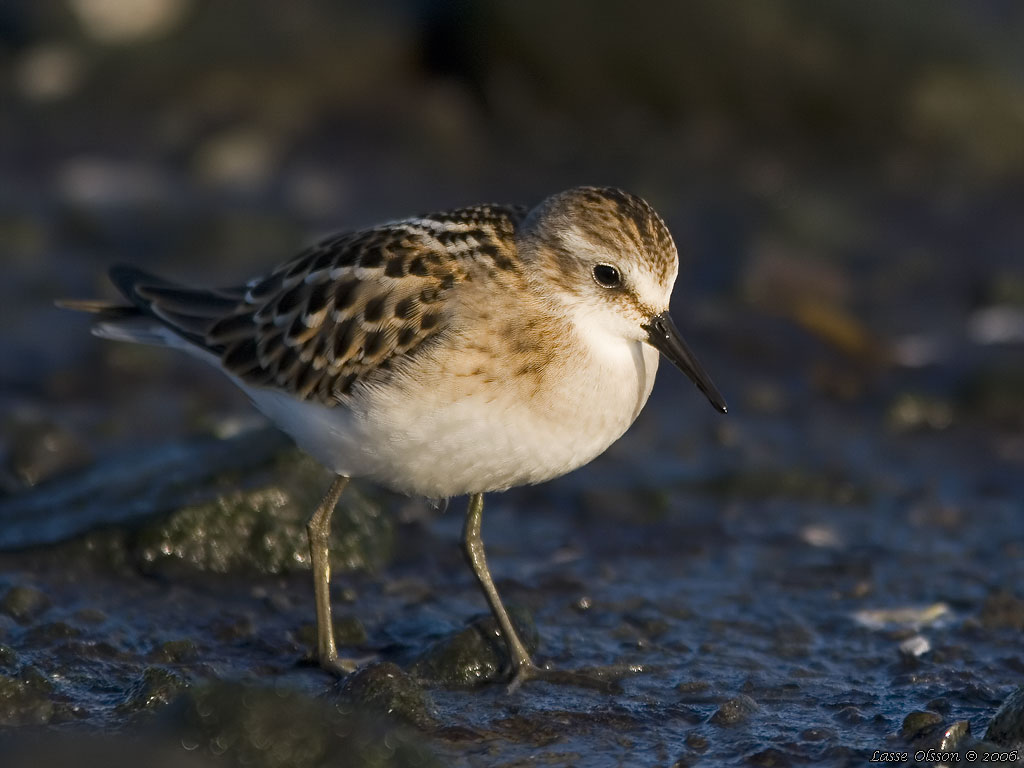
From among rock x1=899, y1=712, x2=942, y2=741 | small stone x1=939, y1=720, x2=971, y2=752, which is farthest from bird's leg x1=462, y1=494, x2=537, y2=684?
small stone x1=939, y1=720, x2=971, y2=752

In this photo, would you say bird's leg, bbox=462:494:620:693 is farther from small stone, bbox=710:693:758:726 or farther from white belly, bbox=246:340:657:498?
white belly, bbox=246:340:657:498

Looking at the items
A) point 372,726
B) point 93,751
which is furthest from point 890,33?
point 93,751

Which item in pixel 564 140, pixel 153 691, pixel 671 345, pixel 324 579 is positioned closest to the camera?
pixel 153 691

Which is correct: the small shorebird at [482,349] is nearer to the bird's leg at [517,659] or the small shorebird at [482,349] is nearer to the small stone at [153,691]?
the bird's leg at [517,659]

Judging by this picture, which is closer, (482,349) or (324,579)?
(482,349)

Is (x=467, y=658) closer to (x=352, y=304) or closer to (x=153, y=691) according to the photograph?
(x=153, y=691)

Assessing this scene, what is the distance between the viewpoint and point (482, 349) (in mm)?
5836

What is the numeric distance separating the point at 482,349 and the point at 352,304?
741 millimetres

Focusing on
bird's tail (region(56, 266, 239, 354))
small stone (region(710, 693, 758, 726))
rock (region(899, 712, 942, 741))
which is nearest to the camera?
rock (region(899, 712, 942, 741))

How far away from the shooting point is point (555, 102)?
41.4 ft

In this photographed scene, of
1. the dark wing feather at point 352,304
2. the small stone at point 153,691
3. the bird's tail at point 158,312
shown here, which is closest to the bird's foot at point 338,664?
the small stone at point 153,691

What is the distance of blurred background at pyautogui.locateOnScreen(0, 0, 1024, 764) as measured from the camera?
9164 mm

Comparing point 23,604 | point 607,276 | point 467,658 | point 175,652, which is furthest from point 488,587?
point 23,604

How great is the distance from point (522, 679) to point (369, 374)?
1430mm
